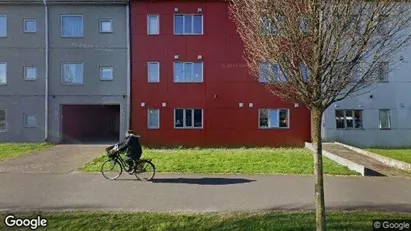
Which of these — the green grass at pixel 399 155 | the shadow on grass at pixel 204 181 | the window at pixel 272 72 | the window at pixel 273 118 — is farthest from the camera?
the window at pixel 273 118

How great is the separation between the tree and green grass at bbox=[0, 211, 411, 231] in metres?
2.36

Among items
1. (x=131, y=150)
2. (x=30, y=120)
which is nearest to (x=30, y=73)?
(x=30, y=120)

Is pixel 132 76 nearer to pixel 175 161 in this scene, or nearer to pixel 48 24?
pixel 48 24

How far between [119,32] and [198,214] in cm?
1599

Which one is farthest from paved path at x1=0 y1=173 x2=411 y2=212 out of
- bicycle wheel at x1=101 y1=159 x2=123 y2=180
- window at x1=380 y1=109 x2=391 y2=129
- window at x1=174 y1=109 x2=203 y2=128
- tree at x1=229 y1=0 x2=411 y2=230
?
window at x1=380 y1=109 x2=391 y2=129

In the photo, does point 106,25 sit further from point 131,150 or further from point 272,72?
point 272,72

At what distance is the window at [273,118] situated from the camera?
20.1 m

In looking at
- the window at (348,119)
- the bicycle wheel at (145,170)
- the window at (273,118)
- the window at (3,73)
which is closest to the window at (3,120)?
the window at (3,73)

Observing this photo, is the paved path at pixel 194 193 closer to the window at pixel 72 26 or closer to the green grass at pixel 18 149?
the green grass at pixel 18 149

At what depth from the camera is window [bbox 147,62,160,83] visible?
1992cm

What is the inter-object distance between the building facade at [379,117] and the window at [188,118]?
742cm

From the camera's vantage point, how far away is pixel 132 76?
65.2ft

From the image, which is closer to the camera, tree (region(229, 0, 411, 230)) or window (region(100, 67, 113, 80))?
tree (region(229, 0, 411, 230))

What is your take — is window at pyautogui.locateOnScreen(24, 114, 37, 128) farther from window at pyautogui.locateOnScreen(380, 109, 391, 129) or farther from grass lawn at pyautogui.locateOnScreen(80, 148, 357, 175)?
window at pyautogui.locateOnScreen(380, 109, 391, 129)
